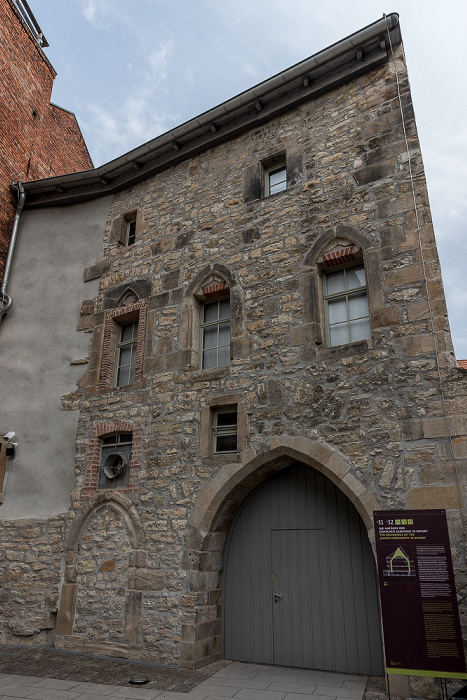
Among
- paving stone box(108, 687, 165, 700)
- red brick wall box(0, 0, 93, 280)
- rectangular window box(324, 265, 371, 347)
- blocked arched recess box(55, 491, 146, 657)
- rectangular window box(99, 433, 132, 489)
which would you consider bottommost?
paving stone box(108, 687, 165, 700)

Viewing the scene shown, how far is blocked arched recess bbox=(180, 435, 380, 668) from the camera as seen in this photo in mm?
5465

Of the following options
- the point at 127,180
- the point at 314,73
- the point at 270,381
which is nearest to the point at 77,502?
the point at 270,381

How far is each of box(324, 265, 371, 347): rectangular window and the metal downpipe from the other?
557cm

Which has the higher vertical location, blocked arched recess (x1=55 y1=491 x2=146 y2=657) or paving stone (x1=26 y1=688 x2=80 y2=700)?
blocked arched recess (x1=55 y1=491 x2=146 y2=657)

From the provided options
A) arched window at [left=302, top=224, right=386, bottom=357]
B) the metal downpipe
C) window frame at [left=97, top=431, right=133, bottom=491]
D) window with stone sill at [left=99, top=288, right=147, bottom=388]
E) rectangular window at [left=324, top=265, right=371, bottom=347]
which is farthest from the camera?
the metal downpipe

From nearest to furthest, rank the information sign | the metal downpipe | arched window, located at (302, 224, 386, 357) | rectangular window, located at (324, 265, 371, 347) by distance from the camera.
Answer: the information sign → arched window, located at (302, 224, 386, 357) → rectangular window, located at (324, 265, 371, 347) → the metal downpipe

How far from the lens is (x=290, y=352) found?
596 cm

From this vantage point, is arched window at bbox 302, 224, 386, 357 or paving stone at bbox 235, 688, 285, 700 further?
arched window at bbox 302, 224, 386, 357

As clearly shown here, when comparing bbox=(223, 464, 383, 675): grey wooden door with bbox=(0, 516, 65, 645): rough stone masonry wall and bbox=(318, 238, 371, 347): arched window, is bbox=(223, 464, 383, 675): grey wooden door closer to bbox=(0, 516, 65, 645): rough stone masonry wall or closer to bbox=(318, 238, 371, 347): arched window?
bbox=(318, 238, 371, 347): arched window

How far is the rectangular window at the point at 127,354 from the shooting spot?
755 centimetres

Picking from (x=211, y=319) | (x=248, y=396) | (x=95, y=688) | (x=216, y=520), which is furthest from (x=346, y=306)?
(x=95, y=688)

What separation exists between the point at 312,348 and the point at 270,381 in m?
0.64

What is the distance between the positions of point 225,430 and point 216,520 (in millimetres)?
1067

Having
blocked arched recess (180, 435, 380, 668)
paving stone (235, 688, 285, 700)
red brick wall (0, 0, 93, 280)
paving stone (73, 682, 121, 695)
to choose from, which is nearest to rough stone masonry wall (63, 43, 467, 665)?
blocked arched recess (180, 435, 380, 668)
